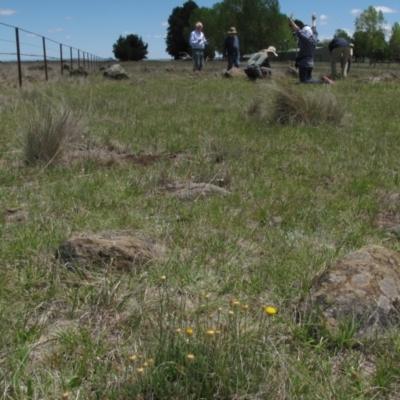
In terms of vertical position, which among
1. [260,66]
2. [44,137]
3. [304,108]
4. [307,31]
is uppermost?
[307,31]

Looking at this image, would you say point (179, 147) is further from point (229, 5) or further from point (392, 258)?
point (229, 5)

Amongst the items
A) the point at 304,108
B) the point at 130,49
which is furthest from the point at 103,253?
the point at 130,49

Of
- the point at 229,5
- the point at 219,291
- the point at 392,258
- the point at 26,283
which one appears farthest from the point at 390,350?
the point at 229,5

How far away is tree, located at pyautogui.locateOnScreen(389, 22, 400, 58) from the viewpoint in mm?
86863

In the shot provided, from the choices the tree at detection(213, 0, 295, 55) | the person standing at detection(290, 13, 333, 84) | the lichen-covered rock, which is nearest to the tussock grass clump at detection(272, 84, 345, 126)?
the person standing at detection(290, 13, 333, 84)

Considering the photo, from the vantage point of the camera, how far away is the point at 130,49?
74438 millimetres

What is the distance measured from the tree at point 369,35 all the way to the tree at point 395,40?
2.65 m

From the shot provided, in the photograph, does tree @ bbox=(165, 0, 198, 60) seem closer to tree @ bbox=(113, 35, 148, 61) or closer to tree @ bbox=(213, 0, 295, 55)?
tree @ bbox=(113, 35, 148, 61)

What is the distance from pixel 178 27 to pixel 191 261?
85303mm

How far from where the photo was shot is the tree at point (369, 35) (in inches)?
3228

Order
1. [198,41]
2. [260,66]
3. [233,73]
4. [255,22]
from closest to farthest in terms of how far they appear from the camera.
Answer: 1. [260,66]
2. [198,41]
3. [233,73]
4. [255,22]

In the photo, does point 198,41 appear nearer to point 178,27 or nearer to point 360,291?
point 360,291

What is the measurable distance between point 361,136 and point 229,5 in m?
66.3

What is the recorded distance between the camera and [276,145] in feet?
19.4
